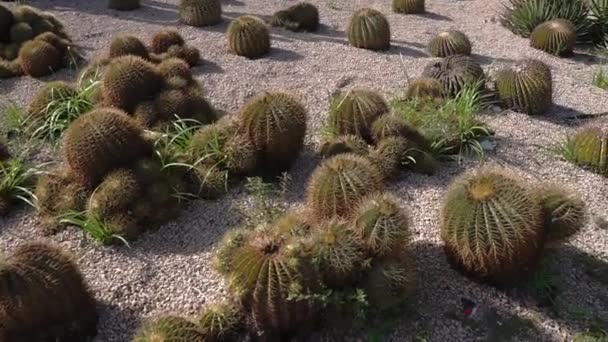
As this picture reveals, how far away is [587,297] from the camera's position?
4066mm

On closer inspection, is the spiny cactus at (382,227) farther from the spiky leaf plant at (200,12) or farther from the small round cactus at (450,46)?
the spiky leaf plant at (200,12)

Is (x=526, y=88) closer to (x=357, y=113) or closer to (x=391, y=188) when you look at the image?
(x=357, y=113)

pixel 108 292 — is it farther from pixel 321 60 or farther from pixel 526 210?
pixel 321 60

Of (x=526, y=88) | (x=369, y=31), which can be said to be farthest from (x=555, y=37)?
(x=369, y=31)

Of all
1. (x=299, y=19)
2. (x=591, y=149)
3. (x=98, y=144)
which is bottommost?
(x=591, y=149)

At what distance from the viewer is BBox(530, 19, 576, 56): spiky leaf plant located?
26.7ft

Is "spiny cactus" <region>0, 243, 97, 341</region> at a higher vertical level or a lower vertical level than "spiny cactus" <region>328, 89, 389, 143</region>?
lower

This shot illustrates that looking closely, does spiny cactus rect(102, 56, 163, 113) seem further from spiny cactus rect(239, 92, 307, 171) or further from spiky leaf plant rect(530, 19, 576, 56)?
spiky leaf plant rect(530, 19, 576, 56)

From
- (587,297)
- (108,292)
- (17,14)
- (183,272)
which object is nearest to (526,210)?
(587,297)

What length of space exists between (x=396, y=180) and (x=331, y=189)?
117cm

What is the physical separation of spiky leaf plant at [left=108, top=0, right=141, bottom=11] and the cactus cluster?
5.88ft

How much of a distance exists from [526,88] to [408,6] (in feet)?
13.2

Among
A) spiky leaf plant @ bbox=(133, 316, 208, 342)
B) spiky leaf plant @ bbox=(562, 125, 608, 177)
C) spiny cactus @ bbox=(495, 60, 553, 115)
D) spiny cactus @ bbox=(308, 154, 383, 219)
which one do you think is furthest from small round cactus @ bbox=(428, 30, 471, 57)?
spiky leaf plant @ bbox=(133, 316, 208, 342)

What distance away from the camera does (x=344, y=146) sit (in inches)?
203
